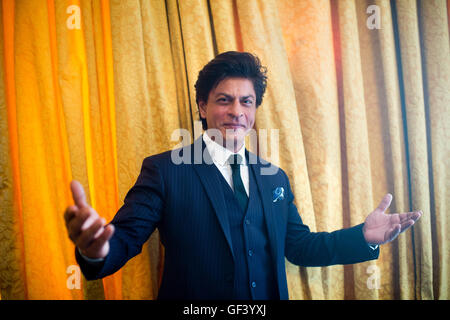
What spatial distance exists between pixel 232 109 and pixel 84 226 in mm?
635

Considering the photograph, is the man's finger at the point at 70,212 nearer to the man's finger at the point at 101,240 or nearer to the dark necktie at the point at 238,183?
the man's finger at the point at 101,240

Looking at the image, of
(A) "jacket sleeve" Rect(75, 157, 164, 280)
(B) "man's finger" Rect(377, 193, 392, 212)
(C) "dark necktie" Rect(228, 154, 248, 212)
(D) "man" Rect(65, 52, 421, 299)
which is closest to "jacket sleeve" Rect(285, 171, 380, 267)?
(D) "man" Rect(65, 52, 421, 299)

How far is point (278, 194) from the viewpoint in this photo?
1.05 metres

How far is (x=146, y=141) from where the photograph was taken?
3.84 ft

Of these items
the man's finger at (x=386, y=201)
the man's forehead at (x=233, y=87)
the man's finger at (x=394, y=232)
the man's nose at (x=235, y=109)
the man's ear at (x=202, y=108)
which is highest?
the man's forehead at (x=233, y=87)

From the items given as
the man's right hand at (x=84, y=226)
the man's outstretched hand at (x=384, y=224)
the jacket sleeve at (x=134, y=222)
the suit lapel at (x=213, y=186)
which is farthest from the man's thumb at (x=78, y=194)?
the man's outstretched hand at (x=384, y=224)

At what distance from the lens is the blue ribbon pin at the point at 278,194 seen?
1042 millimetres

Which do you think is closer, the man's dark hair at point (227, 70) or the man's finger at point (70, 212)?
the man's finger at point (70, 212)

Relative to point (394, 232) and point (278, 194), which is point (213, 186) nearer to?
point (278, 194)

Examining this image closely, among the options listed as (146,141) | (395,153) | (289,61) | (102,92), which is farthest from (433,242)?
(102,92)

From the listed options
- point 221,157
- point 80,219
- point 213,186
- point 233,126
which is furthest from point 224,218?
point 80,219

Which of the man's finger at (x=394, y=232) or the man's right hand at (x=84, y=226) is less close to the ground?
the man's right hand at (x=84, y=226)

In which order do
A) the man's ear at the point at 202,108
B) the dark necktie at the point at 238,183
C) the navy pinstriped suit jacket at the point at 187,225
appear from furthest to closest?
the man's ear at the point at 202,108 < the dark necktie at the point at 238,183 < the navy pinstriped suit jacket at the point at 187,225
